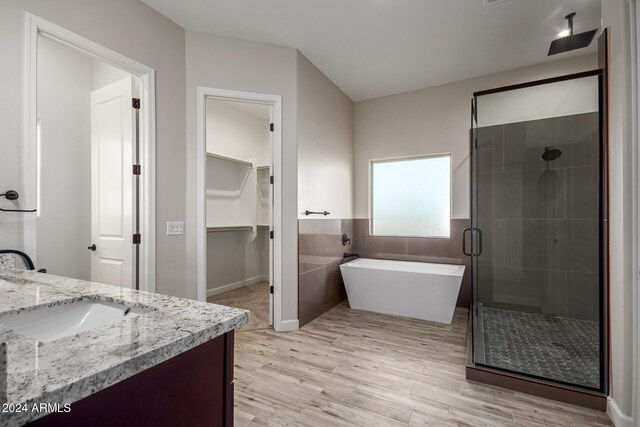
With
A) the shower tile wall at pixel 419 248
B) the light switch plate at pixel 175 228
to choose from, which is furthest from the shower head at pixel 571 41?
the light switch plate at pixel 175 228

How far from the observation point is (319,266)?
11.2 ft

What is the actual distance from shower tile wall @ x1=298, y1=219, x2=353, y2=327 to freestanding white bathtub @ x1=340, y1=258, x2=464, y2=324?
0.23 meters

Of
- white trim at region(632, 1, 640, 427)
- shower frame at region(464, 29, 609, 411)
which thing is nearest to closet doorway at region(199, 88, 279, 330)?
shower frame at region(464, 29, 609, 411)

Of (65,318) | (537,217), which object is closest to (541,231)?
(537,217)

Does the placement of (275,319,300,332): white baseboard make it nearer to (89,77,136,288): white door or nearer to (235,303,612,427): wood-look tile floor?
(235,303,612,427): wood-look tile floor

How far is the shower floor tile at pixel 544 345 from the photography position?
6.53 ft

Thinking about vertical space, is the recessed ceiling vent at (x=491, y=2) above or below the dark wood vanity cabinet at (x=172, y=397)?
above

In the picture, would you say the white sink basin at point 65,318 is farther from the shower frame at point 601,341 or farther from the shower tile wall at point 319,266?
the shower frame at point 601,341

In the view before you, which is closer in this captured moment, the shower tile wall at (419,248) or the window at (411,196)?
the shower tile wall at (419,248)

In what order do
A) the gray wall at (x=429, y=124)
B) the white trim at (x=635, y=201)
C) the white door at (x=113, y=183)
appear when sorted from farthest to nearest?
the gray wall at (x=429, y=124) < the white door at (x=113, y=183) < the white trim at (x=635, y=201)

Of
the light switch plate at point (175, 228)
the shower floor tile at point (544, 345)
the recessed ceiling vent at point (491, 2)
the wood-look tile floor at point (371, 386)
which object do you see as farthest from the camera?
the light switch plate at point (175, 228)

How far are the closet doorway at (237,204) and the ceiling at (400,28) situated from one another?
1.46 meters

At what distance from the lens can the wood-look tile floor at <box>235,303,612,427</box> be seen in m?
1.70

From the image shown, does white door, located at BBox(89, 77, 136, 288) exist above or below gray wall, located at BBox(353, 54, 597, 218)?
below
